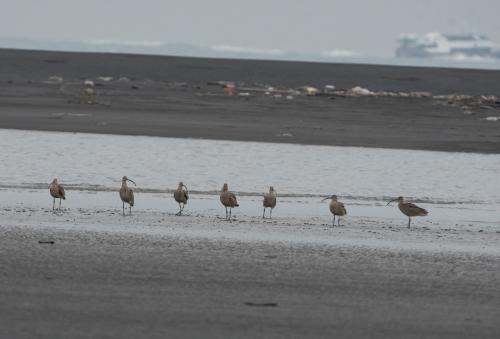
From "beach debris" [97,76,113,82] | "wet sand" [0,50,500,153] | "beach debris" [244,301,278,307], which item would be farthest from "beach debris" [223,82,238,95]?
"beach debris" [244,301,278,307]

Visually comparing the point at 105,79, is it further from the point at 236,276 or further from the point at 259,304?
the point at 259,304

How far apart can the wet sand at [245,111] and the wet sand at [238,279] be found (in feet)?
52.5

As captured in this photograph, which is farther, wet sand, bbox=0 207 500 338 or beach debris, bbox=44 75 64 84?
beach debris, bbox=44 75 64 84

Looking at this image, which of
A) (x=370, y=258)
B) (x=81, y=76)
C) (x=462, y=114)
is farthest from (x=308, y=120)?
(x=81, y=76)

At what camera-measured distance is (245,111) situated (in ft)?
140

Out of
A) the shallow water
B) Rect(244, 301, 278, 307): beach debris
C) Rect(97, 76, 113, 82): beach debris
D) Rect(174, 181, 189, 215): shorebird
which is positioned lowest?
Rect(244, 301, 278, 307): beach debris

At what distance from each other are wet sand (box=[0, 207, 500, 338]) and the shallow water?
123 inches

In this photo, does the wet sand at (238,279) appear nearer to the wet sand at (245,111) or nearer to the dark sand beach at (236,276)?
the dark sand beach at (236,276)

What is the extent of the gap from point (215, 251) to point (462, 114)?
106 feet

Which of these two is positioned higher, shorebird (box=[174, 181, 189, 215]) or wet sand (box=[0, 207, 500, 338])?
shorebird (box=[174, 181, 189, 215])

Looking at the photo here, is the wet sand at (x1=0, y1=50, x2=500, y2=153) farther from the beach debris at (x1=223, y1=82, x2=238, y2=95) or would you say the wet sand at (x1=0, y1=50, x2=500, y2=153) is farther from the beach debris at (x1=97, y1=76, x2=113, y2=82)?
the beach debris at (x1=223, y1=82, x2=238, y2=95)

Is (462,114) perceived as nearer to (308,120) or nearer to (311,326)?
(308,120)

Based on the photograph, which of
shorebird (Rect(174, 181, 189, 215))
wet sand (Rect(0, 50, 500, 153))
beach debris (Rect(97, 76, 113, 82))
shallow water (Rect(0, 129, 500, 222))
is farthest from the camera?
beach debris (Rect(97, 76, 113, 82))

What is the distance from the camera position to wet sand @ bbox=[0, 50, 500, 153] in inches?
1340
